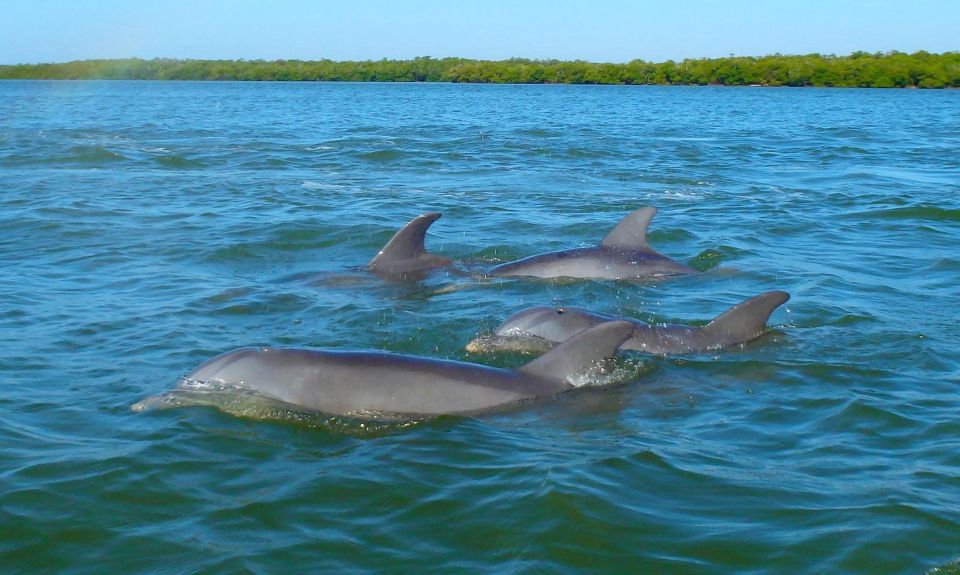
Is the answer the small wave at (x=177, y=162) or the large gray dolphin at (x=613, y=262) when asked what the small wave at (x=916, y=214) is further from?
the small wave at (x=177, y=162)

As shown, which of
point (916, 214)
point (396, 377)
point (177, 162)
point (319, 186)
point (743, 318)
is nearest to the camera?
point (396, 377)

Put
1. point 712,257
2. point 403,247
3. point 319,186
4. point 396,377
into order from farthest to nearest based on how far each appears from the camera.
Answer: point 319,186, point 712,257, point 403,247, point 396,377

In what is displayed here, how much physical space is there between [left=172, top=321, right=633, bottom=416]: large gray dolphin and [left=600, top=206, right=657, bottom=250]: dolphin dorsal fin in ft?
17.0

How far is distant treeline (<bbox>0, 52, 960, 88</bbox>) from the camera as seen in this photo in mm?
90562

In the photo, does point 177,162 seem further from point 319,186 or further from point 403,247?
point 403,247

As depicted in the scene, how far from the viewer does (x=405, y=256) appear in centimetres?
Result: 1280

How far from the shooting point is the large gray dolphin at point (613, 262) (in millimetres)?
12398

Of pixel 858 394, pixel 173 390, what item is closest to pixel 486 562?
pixel 173 390

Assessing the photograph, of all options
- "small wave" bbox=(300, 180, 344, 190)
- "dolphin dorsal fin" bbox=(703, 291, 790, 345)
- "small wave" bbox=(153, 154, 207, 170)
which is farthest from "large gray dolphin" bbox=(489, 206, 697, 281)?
"small wave" bbox=(153, 154, 207, 170)

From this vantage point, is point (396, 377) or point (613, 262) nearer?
point (396, 377)

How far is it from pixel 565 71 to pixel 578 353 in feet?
346

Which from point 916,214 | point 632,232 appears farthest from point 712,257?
point 916,214

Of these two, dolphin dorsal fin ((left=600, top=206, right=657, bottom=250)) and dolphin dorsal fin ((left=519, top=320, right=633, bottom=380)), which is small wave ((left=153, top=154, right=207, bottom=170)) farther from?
dolphin dorsal fin ((left=519, top=320, right=633, bottom=380))

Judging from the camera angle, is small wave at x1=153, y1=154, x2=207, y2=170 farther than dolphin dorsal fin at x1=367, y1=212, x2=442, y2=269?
Yes
